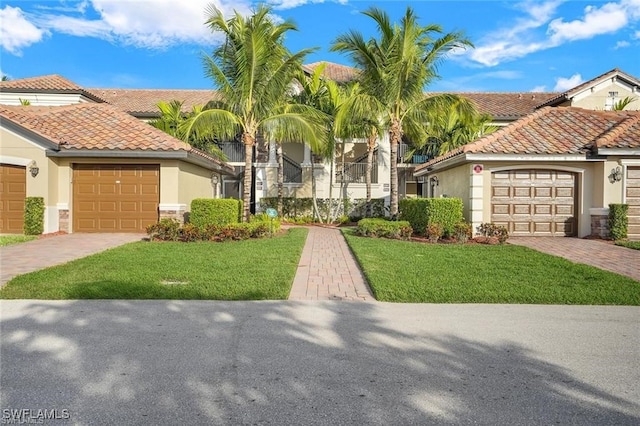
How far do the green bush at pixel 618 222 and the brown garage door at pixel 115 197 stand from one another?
1527cm

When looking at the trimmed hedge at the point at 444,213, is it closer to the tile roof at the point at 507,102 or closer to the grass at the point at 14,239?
the grass at the point at 14,239

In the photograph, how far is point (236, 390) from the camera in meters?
3.50

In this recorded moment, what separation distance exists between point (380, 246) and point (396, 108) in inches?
236

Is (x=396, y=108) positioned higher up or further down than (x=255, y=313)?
higher up

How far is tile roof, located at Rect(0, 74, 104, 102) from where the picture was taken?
2620 centimetres

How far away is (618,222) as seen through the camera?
46.3 feet

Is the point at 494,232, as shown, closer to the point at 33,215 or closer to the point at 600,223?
the point at 600,223

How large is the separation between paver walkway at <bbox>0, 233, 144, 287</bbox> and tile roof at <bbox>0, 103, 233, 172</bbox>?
9.98 ft

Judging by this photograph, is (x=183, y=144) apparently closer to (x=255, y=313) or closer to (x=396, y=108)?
(x=396, y=108)

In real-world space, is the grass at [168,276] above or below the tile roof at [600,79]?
below

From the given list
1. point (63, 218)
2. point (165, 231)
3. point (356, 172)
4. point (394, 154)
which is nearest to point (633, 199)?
point (394, 154)

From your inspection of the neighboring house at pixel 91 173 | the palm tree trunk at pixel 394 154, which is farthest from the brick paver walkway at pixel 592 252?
the neighboring house at pixel 91 173

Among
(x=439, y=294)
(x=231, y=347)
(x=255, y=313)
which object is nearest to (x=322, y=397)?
(x=231, y=347)

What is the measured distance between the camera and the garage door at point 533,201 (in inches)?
589
